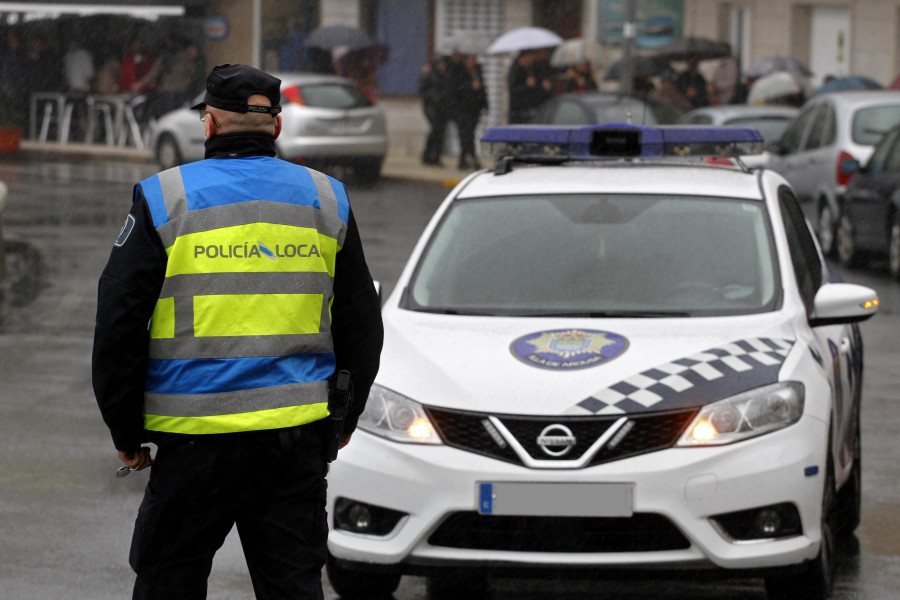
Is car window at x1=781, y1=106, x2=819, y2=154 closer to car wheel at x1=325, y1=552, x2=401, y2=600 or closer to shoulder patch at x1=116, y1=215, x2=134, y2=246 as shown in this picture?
car wheel at x1=325, y1=552, x2=401, y2=600

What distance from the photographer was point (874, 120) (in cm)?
1602

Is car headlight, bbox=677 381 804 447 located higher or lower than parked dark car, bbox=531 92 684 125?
Answer: lower

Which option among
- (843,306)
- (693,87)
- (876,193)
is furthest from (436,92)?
(843,306)

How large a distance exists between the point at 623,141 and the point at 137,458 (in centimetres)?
343

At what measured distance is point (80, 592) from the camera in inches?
213

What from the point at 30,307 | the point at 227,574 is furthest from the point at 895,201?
the point at 227,574

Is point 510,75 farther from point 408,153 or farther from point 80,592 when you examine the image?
point 80,592

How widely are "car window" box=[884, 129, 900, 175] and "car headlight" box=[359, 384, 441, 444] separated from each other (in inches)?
382

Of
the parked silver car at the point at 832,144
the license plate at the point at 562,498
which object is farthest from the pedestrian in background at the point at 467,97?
the license plate at the point at 562,498

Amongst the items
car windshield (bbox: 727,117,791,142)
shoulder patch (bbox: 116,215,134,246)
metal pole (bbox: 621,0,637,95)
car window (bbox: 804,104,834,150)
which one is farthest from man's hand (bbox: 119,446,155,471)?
metal pole (bbox: 621,0,637,95)

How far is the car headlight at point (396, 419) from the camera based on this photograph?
4973 mm

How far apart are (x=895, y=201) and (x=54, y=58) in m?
23.4

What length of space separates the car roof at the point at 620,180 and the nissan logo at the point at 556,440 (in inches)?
61.0

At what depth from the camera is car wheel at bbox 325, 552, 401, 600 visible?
205 inches
